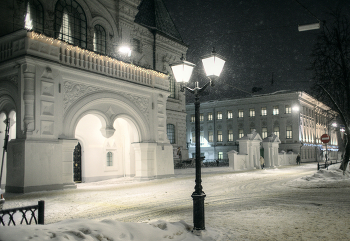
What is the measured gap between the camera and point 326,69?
824 inches

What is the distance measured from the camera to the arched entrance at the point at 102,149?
18594mm

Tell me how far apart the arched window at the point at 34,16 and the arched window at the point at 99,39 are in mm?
3712

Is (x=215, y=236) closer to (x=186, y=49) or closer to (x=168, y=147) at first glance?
(x=168, y=147)

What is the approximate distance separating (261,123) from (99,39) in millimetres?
40841

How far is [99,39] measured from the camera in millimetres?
20781

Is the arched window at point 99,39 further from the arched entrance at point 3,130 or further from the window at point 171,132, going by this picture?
the window at point 171,132

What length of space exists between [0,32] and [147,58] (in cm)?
1572

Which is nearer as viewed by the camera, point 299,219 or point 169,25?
point 299,219

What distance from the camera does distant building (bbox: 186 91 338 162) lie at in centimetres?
5375

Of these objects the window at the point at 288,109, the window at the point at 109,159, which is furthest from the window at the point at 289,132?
the window at the point at 109,159

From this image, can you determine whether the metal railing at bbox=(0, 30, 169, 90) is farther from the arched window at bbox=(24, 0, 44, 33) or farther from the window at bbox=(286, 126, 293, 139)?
the window at bbox=(286, 126, 293, 139)

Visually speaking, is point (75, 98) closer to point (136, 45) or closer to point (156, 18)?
point (136, 45)

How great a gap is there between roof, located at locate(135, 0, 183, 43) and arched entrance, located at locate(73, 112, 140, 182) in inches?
523

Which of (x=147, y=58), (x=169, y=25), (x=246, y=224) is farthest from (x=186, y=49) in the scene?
(x=246, y=224)
